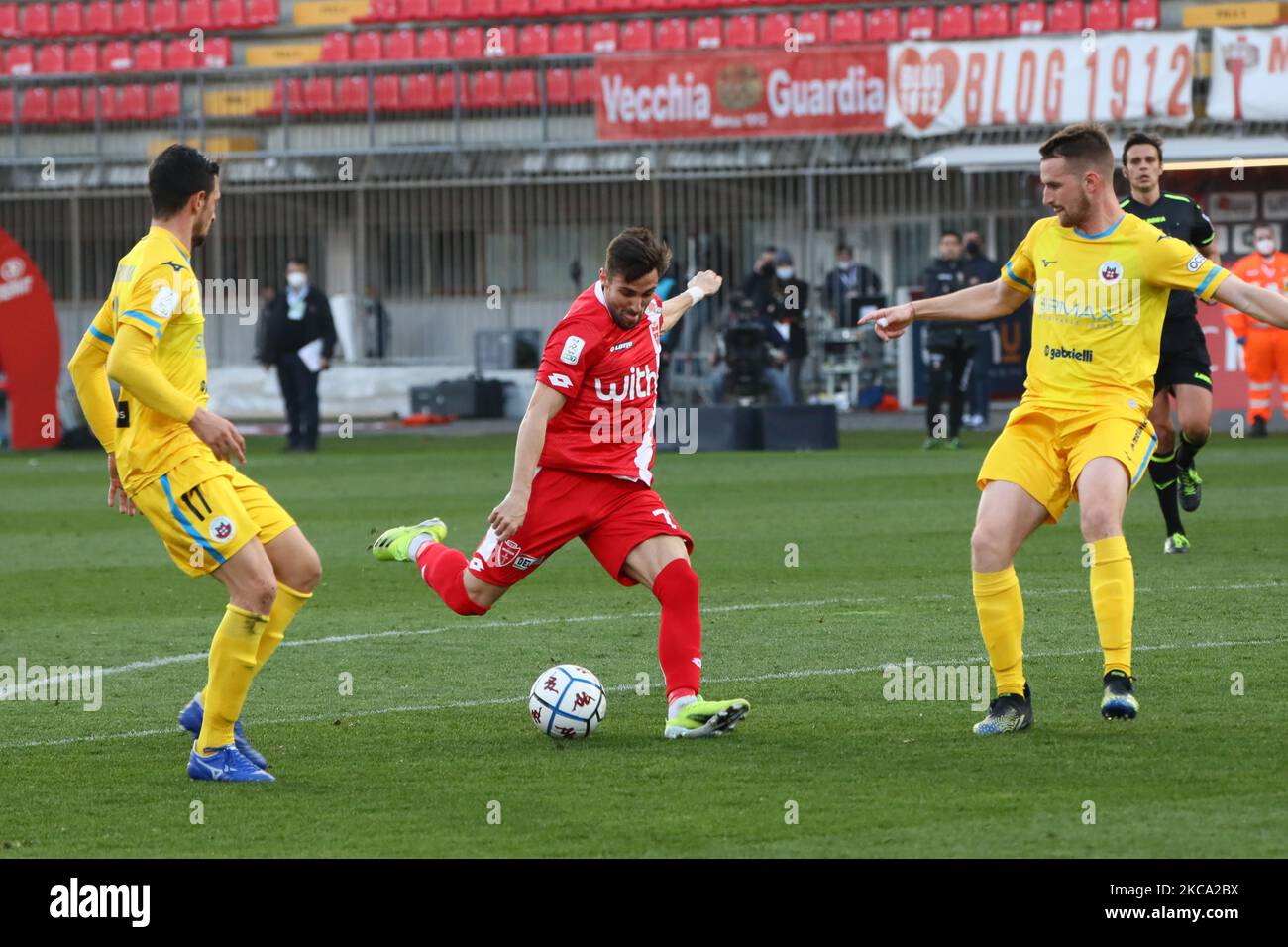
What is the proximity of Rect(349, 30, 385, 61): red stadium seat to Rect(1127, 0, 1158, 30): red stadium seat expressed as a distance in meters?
11.2

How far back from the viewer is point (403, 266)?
1125 inches

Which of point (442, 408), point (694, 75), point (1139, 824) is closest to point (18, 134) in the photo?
point (442, 408)

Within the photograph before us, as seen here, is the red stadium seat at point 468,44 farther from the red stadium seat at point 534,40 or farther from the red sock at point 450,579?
the red sock at point 450,579

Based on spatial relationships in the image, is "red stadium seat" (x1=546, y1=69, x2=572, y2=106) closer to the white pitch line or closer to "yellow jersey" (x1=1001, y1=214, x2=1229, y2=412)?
the white pitch line

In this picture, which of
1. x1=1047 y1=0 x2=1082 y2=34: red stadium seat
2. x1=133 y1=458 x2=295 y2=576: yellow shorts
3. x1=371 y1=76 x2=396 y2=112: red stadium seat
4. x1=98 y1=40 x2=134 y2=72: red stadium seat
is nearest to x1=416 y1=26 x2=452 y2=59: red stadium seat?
x1=371 y1=76 x2=396 y2=112: red stadium seat

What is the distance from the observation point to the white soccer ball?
6566mm

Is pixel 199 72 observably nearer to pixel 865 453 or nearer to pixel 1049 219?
pixel 865 453

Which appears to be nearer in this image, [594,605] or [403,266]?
[594,605]

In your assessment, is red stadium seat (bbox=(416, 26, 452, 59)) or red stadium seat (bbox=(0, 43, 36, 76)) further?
red stadium seat (bbox=(0, 43, 36, 76))

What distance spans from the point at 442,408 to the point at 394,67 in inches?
215

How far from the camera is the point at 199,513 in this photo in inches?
234

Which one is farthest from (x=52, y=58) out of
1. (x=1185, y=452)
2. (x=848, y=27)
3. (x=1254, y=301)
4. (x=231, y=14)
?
(x=1254, y=301)

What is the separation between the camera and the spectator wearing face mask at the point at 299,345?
2112cm

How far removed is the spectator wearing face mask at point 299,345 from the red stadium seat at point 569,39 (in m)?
9.78
